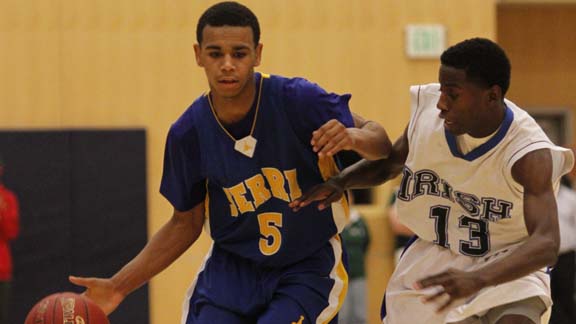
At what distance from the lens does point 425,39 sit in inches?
424

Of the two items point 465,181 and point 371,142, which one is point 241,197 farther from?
point 465,181

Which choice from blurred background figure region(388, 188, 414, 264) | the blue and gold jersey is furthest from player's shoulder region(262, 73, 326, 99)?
blurred background figure region(388, 188, 414, 264)

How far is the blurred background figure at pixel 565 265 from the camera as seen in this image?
8.88 meters

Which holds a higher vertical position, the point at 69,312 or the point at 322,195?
the point at 322,195

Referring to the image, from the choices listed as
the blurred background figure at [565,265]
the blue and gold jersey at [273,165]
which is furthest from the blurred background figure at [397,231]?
the blue and gold jersey at [273,165]

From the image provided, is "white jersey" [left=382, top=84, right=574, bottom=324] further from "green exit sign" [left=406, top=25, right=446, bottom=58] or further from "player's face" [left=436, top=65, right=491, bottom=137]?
"green exit sign" [left=406, top=25, right=446, bottom=58]

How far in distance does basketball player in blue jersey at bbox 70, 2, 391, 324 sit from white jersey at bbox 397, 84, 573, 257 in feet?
0.65

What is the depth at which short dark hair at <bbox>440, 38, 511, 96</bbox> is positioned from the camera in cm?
408

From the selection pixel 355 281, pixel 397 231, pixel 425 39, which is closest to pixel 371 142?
pixel 355 281

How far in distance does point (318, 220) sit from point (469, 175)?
0.66m

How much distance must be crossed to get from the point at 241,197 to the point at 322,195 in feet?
1.14

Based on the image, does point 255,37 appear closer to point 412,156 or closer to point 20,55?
point 412,156

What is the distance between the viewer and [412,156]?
4.44m

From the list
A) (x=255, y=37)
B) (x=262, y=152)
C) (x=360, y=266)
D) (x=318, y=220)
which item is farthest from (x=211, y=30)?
(x=360, y=266)
